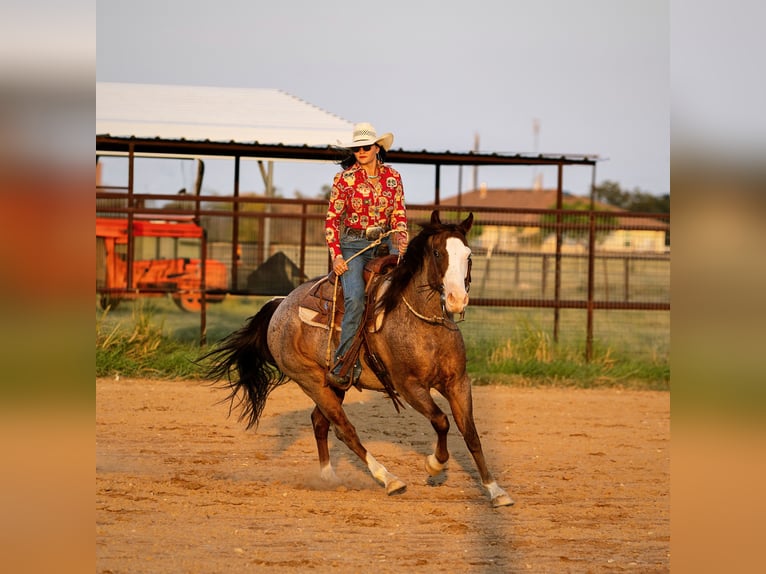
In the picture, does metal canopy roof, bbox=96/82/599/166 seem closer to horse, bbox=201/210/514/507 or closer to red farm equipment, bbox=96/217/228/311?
red farm equipment, bbox=96/217/228/311

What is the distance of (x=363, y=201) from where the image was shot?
678cm

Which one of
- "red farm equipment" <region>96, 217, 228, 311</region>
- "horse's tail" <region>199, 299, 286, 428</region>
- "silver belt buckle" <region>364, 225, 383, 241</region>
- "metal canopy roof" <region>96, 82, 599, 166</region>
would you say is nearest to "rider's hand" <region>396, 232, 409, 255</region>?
"silver belt buckle" <region>364, 225, 383, 241</region>

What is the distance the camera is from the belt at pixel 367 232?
6840 mm

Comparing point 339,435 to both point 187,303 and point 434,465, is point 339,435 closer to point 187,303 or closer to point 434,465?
point 434,465

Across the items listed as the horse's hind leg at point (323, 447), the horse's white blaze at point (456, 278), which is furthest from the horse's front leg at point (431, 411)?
the horse's hind leg at point (323, 447)

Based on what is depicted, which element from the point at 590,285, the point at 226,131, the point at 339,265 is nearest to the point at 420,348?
the point at 339,265

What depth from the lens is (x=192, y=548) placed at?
519cm

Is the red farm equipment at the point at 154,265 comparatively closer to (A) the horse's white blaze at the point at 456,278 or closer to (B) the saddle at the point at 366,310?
(B) the saddle at the point at 366,310

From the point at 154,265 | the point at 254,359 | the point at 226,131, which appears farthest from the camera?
the point at 154,265

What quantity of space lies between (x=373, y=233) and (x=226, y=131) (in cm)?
922

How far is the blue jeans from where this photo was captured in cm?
666
